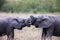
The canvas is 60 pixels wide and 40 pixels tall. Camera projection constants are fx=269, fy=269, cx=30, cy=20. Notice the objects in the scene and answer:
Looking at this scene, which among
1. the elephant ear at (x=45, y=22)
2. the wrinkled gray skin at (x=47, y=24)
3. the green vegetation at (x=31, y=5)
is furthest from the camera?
the green vegetation at (x=31, y=5)

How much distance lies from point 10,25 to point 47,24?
141 cm

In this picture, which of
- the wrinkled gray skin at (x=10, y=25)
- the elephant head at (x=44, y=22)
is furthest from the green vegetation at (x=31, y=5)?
the elephant head at (x=44, y=22)

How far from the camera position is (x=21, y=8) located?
34969 mm

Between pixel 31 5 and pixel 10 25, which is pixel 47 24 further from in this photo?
pixel 31 5

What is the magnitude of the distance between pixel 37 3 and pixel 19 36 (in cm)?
2395

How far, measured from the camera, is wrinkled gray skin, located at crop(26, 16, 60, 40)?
10.1m

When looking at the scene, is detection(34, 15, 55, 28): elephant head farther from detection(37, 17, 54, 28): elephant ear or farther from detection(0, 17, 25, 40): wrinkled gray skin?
detection(0, 17, 25, 40): wrinkled gray skin

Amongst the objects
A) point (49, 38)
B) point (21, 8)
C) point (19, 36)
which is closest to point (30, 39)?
point (19, 36)

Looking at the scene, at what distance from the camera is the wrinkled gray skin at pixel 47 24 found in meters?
10.1

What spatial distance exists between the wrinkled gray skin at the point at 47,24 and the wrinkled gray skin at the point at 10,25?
340 millimetres

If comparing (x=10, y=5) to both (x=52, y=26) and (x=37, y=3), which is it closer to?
(x=37, y=3)

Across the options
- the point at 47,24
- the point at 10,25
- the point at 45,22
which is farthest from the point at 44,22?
the point at 10,25

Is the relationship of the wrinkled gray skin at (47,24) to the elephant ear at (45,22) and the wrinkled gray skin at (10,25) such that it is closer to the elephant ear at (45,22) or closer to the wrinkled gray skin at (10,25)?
the elephant ear at (45,22)

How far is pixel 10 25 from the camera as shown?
10.3 meters
